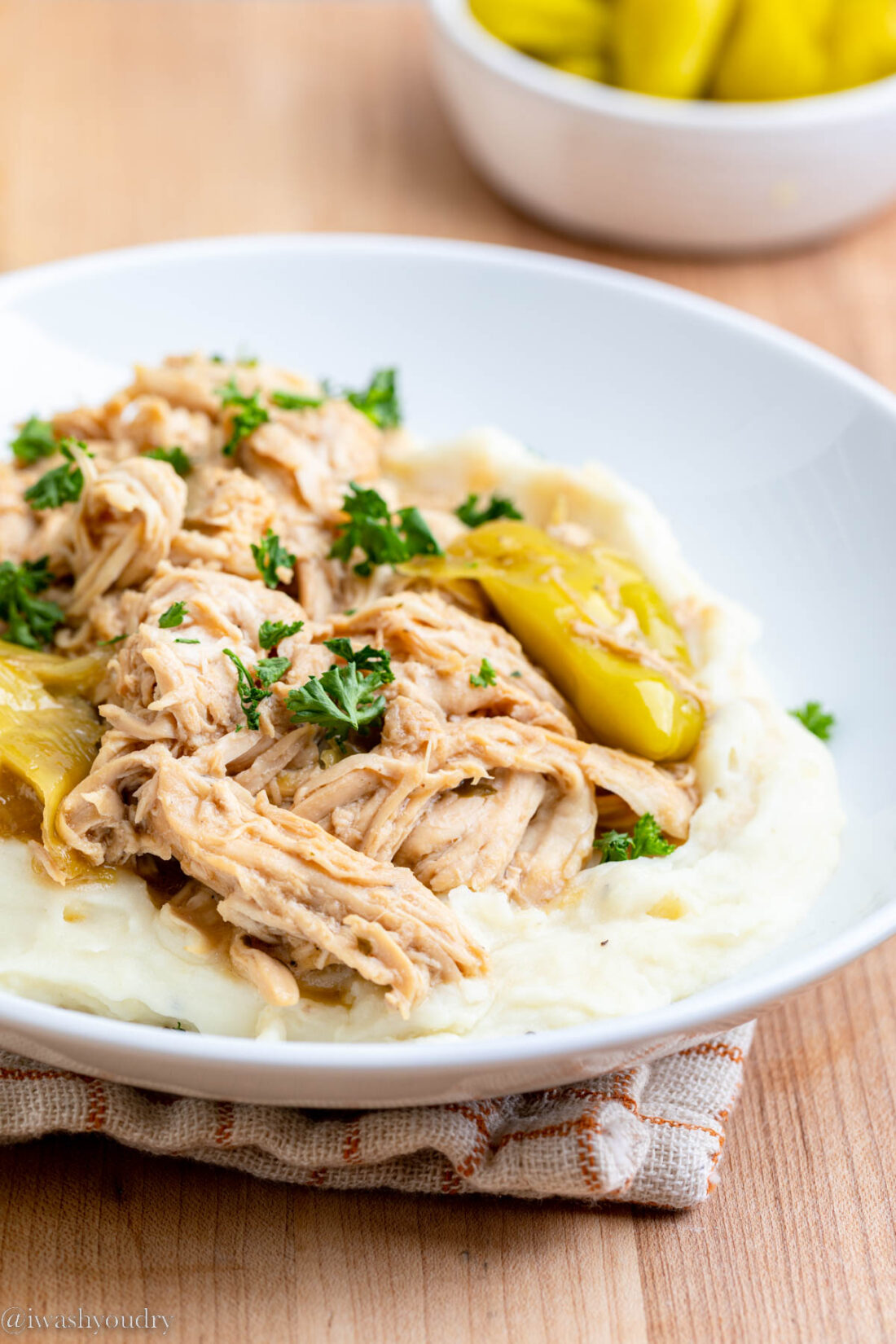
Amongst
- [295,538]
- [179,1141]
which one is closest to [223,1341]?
[179,1141]

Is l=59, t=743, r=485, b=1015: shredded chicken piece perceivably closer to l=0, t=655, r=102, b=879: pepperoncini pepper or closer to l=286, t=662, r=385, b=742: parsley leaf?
l=0, t=655, r=102, b=879: pepperoncini pepper

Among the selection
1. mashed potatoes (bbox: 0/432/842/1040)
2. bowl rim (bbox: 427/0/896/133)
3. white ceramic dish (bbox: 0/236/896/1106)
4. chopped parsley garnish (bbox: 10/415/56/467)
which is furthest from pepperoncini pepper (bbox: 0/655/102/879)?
bowl rim (bbox: 427/0/896/133)

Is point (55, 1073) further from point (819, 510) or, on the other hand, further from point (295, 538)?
point (819, 510)

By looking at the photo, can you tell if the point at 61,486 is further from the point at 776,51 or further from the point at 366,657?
the point at 776,51

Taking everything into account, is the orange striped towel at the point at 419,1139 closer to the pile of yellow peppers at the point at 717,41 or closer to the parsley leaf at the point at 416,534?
the parsley leaf at the point at 416,534

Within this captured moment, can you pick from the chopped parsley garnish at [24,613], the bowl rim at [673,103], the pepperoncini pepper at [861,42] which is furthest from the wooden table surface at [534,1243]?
the pepperoncini pepper at [861,42]

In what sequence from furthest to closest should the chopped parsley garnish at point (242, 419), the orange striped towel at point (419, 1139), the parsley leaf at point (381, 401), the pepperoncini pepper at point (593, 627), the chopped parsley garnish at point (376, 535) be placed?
the parsley leaf at point (381, 401) < the chopped parsley garnish at point (242, 419) < the chopped parsley garnish at point (376, 535) < the pepperoncini pepper at point (593, 627) < the orange striped towel at point (419, 1139)

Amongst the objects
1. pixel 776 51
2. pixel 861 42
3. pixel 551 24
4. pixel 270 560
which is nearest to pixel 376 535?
pixel 270 560
